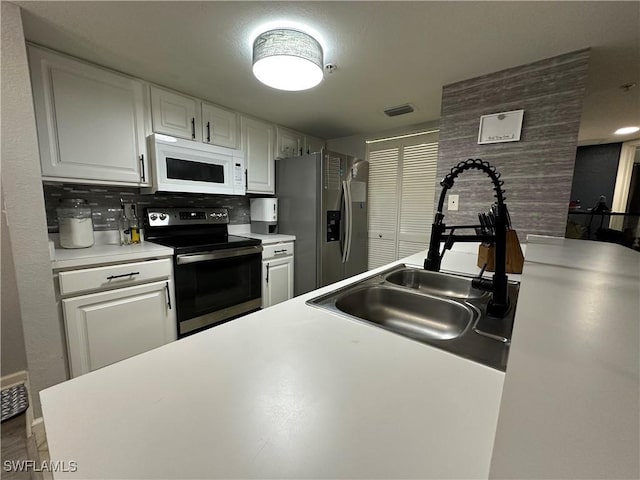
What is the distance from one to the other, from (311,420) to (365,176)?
2.93 metres

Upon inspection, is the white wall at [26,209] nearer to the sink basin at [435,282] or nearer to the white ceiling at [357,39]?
the white ceiling at [357,39]

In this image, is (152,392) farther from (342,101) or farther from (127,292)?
(342,101)

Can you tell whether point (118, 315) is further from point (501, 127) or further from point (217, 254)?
point (501, 127)

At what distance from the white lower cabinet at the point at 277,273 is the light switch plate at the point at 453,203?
1.51 m

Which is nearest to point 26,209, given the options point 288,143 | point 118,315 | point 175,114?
point 118,315

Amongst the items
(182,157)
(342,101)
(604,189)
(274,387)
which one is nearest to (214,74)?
(182,157)

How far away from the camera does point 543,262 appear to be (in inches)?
42.4

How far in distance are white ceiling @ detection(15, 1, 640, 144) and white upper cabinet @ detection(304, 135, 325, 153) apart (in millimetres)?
1053

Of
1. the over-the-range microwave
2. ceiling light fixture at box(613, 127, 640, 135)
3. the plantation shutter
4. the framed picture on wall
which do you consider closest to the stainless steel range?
the over-the-range microwave

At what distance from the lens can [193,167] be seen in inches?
82.6

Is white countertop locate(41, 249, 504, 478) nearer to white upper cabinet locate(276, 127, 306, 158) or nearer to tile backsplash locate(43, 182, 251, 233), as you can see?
tile backsplash locate(43, 182, 251, 233)

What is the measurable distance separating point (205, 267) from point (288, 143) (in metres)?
1.74

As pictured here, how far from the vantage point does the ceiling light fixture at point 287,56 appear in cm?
128

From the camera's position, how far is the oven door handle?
1.80 meters
